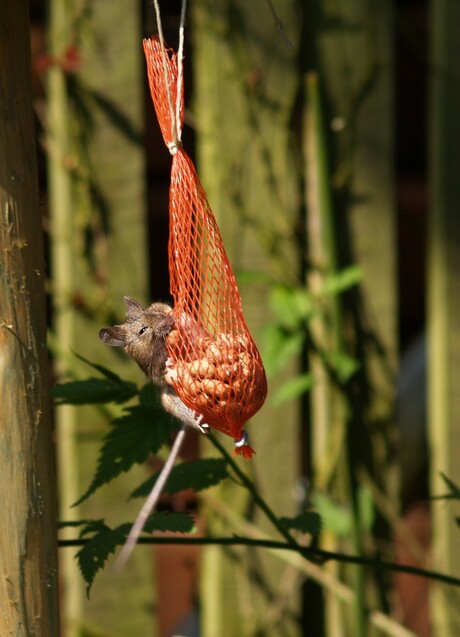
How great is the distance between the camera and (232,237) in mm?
2699

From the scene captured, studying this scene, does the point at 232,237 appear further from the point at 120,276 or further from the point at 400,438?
the point at 400,438

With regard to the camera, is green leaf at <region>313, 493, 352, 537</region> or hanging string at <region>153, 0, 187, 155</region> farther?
green leaf at <region>313, 493, 352, 537</region>

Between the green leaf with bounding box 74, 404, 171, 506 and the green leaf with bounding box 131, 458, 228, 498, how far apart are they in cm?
9

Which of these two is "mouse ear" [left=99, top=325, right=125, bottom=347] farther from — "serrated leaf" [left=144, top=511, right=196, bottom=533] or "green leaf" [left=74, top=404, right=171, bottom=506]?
"serrated leaf" [left=144, top=511, right=196, bottom=533]

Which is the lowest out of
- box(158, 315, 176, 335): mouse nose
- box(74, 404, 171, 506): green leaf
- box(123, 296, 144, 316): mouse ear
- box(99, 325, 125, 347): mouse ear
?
box(74, 404, 171, 506): green leaf

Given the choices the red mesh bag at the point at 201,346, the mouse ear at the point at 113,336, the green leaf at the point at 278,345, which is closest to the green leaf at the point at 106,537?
the red mesh bag at the point at 201,346

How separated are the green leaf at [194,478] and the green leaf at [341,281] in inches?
42.7

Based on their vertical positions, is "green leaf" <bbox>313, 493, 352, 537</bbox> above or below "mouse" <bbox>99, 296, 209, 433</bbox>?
below

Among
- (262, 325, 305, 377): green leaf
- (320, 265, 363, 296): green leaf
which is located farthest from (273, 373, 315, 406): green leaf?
(320, 265, 363, 296): green leaf

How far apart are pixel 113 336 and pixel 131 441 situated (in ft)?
0.55

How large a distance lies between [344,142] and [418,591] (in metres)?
1.49

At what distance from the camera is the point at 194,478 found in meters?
1.52

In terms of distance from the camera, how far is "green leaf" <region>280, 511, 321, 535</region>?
1.55 meters

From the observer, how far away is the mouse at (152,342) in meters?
1.46
